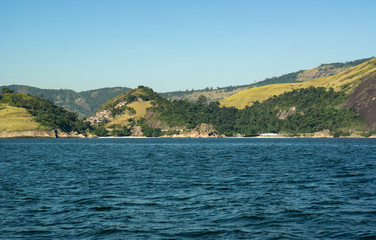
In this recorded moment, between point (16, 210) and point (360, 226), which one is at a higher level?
point (16, 210)

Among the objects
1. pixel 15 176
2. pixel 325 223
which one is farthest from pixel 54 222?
pixel 15 176

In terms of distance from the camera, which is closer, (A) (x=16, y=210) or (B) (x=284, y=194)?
(A) (x=16, y=210)

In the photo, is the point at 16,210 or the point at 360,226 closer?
the point at 360,226

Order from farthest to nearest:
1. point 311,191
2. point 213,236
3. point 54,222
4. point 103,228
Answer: point 311,191 < point 54,222 < point 103,228 < point 213,236

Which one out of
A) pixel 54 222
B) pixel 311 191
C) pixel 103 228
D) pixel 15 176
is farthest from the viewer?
pixel 15 176

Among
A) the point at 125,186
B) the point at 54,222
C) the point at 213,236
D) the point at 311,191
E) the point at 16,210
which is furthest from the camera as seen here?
the point at 125,186

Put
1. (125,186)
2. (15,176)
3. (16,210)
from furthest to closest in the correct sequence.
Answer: (15,176) < (125,186) < (16,210)

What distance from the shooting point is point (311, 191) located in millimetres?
41406

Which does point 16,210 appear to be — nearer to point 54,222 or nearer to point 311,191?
point 54,222

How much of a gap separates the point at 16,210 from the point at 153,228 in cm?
1232

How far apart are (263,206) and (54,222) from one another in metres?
16.1

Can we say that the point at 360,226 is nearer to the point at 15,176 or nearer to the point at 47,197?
the point at 47,197

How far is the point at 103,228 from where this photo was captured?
1040 inches

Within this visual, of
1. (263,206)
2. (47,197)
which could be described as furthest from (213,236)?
(47,197)
